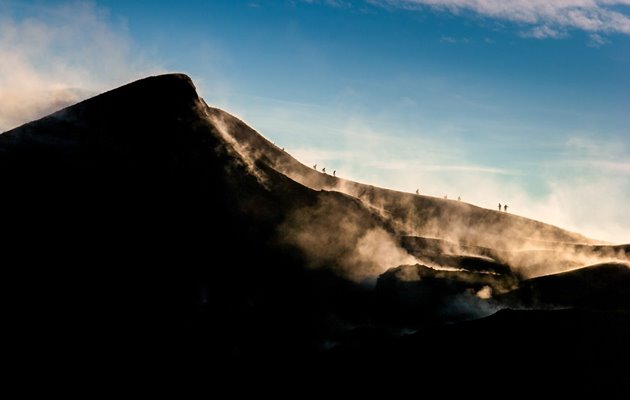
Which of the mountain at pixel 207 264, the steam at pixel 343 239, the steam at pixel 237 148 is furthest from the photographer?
the steam at pixel 237 148

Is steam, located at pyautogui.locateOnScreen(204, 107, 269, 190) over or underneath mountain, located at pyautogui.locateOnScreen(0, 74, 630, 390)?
over

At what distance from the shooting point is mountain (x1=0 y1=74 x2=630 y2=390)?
106 feet

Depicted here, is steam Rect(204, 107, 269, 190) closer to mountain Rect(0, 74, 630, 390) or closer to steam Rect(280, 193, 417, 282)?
mountain Rect(0, 74, 630, 390)

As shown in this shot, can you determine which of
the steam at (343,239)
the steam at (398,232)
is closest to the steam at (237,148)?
the steam at (398,232)

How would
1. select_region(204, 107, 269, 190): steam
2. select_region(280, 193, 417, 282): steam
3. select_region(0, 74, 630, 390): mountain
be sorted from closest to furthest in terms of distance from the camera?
select_region(0, 74, 630, 390): mountain
select_region(280, 193, 417, 282): steam
select_region(204, 107, 269, 190): steam

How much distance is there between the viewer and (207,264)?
3616 centimetres

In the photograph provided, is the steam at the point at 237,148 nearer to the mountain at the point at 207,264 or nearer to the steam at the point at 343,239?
the mountain at the point at 207,264

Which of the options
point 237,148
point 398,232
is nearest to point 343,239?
point 398,232

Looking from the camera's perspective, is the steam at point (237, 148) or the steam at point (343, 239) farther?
the steam at point (237, 148)

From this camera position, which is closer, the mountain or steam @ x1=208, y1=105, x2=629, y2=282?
the mountain

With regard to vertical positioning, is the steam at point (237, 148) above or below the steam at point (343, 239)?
above

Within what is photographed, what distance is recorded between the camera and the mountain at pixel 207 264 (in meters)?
32.3

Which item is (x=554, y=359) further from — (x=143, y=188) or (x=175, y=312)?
(x=143, y=188)

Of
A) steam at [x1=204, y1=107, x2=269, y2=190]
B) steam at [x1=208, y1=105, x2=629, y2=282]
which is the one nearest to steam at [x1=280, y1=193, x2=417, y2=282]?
steam at [x1=208, y1=105, x2=629, y2=282]
